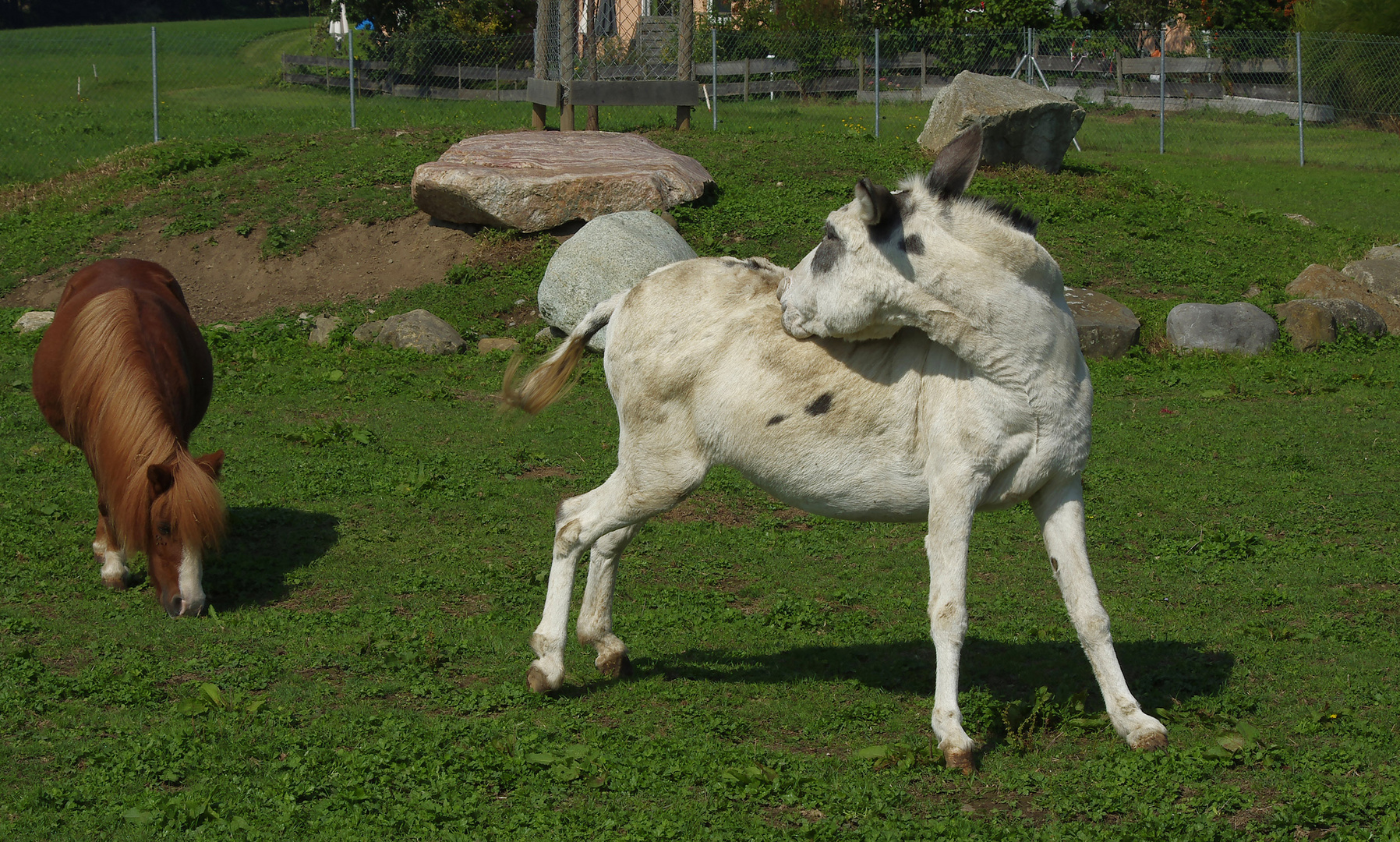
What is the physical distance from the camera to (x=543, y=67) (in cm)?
1816

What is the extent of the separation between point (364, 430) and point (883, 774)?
6713mm

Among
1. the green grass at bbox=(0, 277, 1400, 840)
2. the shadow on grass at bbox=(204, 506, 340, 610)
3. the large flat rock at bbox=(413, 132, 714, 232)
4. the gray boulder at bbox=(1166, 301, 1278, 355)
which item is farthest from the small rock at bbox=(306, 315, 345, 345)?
the gray boulder at bbox=(1166, 301, 1278, 355)

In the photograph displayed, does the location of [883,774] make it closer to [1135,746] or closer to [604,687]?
[1135,746]

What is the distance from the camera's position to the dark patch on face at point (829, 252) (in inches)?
177

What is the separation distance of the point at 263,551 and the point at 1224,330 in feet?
32.8

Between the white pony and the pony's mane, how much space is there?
7.40ft

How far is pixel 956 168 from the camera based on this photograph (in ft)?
14.6

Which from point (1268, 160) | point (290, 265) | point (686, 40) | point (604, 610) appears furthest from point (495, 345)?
point (1268, 160)

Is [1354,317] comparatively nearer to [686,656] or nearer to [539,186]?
[539,186]

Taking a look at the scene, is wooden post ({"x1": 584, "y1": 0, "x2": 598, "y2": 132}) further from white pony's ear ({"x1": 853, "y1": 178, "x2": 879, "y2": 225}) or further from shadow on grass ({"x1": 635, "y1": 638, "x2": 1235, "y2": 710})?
white pony's ear ({"x1": 853, "y1": 178, "x2": 879, "y2": 225})

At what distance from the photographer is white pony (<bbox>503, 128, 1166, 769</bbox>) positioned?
4.45 m

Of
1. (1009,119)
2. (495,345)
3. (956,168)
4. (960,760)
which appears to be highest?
(1009,119)

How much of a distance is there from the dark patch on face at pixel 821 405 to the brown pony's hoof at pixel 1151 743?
1772 millimetres

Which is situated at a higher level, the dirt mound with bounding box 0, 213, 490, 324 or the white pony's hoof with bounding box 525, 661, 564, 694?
the dirt mound with bounding box 0, 213, 490, 324
